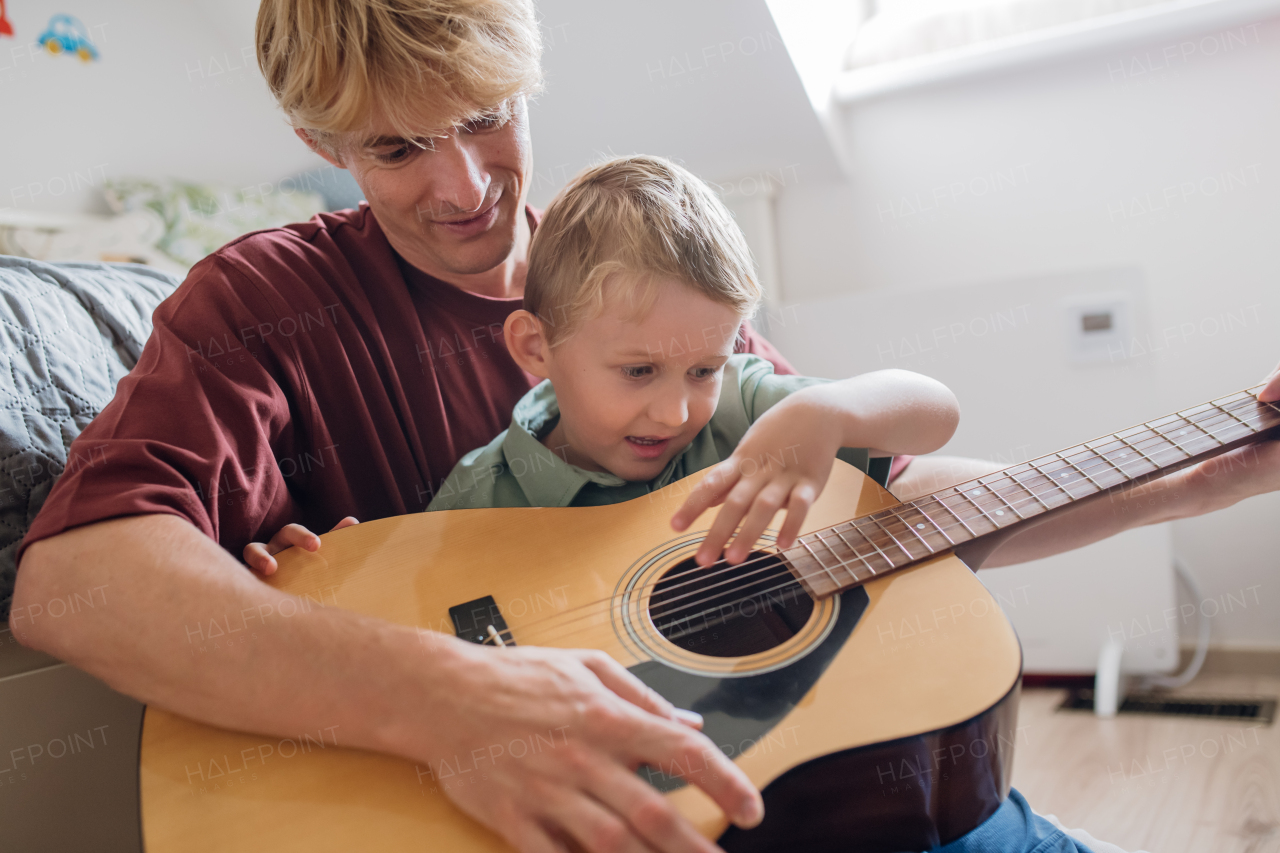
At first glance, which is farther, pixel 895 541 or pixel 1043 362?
pixel 1043 362

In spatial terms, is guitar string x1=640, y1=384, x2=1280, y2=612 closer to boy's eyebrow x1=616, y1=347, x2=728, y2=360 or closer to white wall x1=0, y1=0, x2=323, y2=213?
boy's eyebrow x1=616, y1=347, x2=728, y2=360

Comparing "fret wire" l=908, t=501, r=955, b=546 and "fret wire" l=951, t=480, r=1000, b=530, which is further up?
"fret wire" l=951, t=480, r=1000, b=530

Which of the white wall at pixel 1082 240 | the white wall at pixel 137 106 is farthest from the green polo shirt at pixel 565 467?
the white wall at pixel 137 106

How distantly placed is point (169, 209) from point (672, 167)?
1207 mm

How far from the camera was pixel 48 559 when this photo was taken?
603 mm

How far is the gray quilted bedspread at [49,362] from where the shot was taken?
2.45ft

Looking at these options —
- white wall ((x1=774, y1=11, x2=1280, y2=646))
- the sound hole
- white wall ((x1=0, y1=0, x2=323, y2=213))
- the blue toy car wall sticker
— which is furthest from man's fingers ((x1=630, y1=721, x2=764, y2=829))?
the blue toy car wall sticker

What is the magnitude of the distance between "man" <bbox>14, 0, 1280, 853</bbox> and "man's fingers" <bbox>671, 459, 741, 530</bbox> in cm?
15

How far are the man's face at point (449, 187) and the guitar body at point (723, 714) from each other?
1.34 ft

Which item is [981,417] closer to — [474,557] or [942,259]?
[942,259]

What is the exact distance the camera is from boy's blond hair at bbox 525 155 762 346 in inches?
29.9

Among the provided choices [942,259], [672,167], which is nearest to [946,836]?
[672,167]

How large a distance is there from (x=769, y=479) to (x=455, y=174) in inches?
19.1

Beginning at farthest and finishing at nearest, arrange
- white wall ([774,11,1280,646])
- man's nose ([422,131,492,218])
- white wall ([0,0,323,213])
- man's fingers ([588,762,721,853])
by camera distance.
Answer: white wall ([0,0,323,213]) < white wall ([774,11,1280,646]) < man's nose ([422,131,492,218]) < man's fingers ([588,762,721,853])
